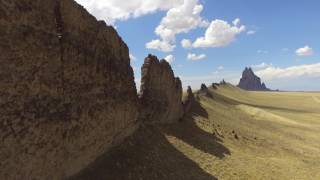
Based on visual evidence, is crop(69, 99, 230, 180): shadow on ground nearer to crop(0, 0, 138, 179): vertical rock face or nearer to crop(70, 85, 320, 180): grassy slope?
crop(70, 85, 320, 180): grassy slope

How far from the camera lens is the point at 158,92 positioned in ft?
113

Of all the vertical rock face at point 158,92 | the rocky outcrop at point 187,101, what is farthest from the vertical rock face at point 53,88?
the rocky outcrop at point 187,101

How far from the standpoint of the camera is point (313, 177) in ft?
124

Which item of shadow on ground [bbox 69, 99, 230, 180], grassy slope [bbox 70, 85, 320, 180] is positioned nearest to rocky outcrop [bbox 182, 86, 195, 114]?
grassy slope [bbox 70, 85, 320, 180]

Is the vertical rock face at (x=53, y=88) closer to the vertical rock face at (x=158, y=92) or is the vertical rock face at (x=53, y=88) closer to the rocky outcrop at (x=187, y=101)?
the vertical rock face at (x=158, y=92)

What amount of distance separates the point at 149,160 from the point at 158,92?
8.79m

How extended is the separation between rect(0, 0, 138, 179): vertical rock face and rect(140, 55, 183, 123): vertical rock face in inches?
318

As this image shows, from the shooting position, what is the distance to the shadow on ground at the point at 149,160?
2252 cm

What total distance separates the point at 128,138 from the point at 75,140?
7.19m

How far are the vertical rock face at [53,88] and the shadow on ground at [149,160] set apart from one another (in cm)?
76

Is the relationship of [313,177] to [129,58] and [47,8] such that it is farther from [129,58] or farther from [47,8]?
[47,8]

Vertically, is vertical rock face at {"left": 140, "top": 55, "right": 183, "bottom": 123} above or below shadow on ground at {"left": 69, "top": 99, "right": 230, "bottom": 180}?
above

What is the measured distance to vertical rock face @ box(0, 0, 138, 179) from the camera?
15.7 metres

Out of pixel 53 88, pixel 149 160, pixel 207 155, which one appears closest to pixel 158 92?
pixel 207 155
